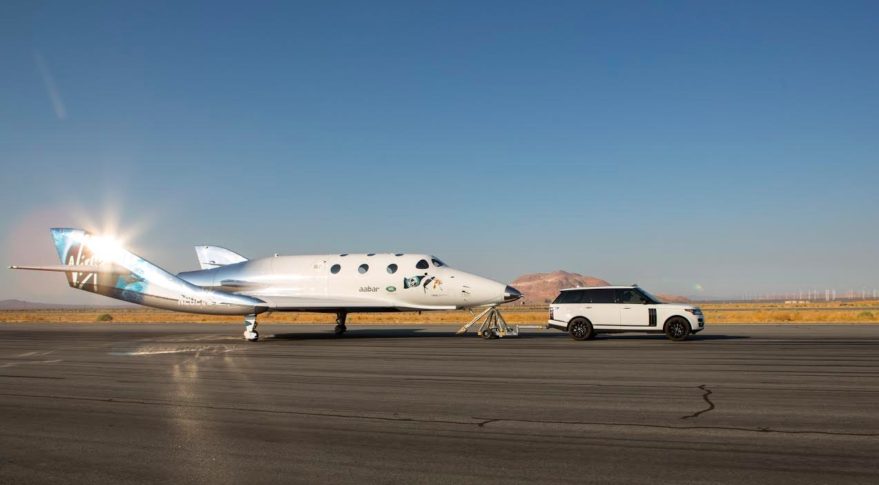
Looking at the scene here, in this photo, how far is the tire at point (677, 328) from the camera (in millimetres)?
22844

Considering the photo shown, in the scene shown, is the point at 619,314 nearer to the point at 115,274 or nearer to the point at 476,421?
the point at 476,421

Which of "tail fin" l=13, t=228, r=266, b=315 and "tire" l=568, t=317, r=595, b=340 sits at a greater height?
"tail fin" l=13, t=228, r=266, b=315

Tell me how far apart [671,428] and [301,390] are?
6703 millimetres

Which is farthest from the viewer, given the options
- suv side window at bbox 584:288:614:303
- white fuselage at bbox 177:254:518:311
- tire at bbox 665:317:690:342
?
white fuselage at bbox 177:254:518:311

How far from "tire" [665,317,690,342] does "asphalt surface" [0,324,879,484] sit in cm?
543

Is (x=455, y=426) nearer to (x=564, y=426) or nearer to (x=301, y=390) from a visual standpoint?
(x=564, y=426)

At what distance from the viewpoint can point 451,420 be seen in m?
8.96

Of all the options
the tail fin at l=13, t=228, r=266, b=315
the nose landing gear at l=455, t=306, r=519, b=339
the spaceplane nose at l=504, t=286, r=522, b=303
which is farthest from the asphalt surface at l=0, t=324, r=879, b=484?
the tail fin at l=13, t=228, r=266, b=315

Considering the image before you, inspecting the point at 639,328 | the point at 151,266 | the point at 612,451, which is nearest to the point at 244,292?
the point at 151,266

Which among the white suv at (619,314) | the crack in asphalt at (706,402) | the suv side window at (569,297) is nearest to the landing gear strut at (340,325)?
the white suv at (619,314)

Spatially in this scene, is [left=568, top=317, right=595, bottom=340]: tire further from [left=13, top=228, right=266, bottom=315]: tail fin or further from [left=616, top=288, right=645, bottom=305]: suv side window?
[left=13, top=228, right=266, bottom=315]: tail fin

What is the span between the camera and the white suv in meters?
22.9

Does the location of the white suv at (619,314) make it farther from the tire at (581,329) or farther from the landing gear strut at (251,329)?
the landing gear strut at (251,329)

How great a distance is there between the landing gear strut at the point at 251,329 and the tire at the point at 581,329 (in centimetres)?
1241
